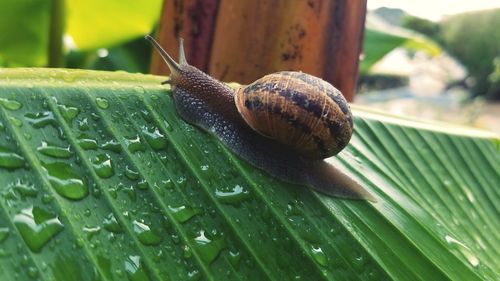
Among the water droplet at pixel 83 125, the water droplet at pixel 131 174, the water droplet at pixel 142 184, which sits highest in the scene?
the water droplet at pixel 83 125

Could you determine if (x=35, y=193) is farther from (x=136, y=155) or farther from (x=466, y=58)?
(x=466, y=58)

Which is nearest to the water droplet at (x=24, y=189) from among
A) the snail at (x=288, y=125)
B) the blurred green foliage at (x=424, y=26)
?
the snail at (x=288, y=125)

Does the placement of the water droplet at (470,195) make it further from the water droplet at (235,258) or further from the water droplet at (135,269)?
the water droplet at (135,269)

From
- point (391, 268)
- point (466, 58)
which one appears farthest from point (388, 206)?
point (466, 58)

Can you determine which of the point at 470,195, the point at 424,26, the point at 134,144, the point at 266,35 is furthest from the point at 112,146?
the point at 424,26

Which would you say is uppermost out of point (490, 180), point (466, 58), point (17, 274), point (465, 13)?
point (17, 274)

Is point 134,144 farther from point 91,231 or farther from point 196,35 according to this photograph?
point 196,35
